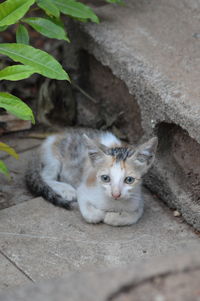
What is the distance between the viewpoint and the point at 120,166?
4727 mm

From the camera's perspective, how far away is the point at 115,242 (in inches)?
186

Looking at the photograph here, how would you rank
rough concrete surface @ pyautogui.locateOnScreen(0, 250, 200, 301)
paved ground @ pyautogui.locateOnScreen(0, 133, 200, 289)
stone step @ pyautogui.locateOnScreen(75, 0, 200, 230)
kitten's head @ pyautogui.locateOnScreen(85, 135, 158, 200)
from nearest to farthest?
rough concrete surface @ pyautogui.locateOnScreen(0, 250, 200, 301) < paved ground @ pyautogui.locateOnScreen(0, 133, 200, 289) < kitten's head @ pyautogui.locateOnScreen(85, 135, 158, 200) < stone step @ pyautogui.locateOnScreen(75, 0, 200, 230)

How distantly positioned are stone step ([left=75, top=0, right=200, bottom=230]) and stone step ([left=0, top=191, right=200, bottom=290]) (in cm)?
24

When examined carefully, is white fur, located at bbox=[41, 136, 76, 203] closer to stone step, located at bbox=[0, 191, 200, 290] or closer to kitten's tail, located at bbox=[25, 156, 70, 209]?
kitten's tail, located at bbox=[25, 156, 70, 209]

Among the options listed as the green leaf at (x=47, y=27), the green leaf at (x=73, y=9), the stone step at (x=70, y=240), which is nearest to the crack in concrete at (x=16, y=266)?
the stone step at (x=70, y=240)

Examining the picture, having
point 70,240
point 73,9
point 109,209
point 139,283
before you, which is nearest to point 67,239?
point 70,240

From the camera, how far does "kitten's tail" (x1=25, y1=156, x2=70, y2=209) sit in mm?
5145

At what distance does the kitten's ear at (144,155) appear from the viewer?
4.75 metres

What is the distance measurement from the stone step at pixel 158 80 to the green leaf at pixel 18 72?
1187mm

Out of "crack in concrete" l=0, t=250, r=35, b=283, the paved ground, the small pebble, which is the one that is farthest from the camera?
the small pebble

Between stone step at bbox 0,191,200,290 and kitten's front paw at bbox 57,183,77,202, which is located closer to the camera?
stone step at bbox 0,191,200,290

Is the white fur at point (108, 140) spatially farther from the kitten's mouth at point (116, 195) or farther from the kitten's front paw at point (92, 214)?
the kitten's mouth at point (116, 195)

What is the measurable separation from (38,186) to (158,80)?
1.31 metres

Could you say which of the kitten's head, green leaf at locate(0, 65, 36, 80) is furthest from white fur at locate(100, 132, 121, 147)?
green leaf at locate(0, 65, 36, 80)
